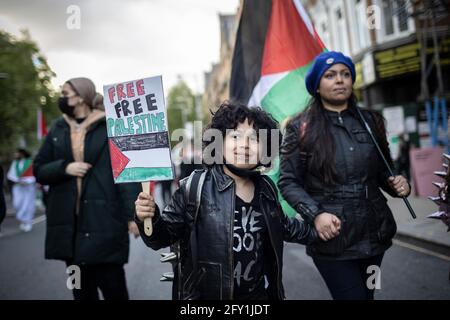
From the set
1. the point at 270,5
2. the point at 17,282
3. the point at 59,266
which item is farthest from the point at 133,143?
the point at 59,266

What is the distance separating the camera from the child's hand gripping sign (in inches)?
76.4

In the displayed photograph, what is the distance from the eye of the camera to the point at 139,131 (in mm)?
2010

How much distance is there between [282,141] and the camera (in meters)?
2.60

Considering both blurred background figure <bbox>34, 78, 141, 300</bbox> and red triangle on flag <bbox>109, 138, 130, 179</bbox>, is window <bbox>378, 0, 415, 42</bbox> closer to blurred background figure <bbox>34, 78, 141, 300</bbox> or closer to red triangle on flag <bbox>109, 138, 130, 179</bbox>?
blurred background figure <bbox>34, 78, 141, 300</bbox>

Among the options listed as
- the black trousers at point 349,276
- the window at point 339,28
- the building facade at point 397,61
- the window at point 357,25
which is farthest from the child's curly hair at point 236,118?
the window at point 339,28

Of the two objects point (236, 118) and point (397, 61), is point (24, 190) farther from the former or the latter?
point (397, 61)

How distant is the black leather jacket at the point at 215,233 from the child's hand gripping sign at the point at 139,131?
164 millimetres

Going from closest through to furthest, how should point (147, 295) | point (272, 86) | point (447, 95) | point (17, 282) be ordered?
point (272, 86)
point (147, 295)
point (17, 282)
point (447, 95)

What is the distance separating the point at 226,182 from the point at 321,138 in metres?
0.70

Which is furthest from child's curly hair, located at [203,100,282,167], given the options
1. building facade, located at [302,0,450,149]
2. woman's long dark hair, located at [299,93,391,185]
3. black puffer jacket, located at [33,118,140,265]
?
building facade, located at [302,0,450,149]

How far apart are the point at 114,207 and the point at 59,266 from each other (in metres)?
3.61

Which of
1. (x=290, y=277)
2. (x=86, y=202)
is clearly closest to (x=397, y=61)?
(x=290, y=277)

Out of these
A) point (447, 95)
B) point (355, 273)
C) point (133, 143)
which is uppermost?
point (447, 95)
